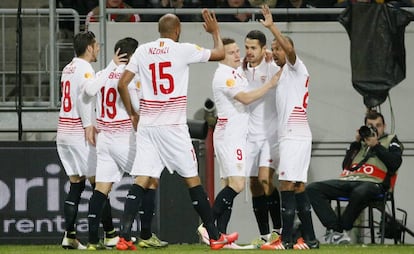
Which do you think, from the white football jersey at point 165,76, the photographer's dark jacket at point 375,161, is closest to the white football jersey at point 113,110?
the white football jersey at point 165,76

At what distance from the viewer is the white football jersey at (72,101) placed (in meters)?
15.5

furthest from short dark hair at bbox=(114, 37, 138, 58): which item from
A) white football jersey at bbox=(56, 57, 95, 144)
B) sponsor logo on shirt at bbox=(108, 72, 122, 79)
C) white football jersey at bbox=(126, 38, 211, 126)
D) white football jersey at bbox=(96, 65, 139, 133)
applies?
white football jersey at bbox=(126, 38, 211, 126)

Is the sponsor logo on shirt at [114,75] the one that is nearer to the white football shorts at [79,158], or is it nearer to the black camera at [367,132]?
the white football shorts at [79,158]

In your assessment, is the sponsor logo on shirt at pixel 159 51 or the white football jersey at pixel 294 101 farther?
the white football jersey at pixel 294 101

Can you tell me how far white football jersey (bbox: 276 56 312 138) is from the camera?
50.4ft

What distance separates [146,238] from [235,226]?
14.2 feet

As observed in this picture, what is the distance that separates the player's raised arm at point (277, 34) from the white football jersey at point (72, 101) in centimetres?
203

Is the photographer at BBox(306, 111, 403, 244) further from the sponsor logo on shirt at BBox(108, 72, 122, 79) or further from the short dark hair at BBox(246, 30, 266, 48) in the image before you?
the sponsor logo on shirt at BBox(108, 72, 122, 79)

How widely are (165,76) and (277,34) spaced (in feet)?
4.19

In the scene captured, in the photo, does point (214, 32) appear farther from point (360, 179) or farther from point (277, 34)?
point (360, 179)

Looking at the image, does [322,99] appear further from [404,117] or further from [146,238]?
[146,238]

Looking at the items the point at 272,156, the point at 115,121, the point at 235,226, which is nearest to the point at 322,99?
the point at 235,226

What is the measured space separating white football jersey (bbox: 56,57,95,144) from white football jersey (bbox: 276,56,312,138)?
212cm

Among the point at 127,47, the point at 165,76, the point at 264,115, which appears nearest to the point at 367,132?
the point at 264,115
